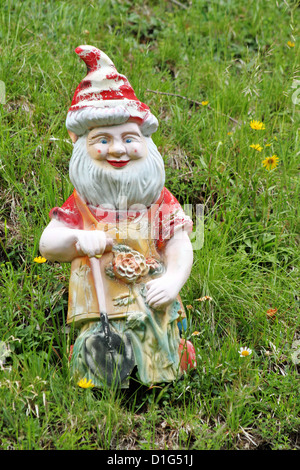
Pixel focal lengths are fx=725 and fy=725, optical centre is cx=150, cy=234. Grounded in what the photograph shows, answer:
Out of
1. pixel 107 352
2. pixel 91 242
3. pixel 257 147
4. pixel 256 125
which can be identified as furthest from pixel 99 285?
pixel 256 125

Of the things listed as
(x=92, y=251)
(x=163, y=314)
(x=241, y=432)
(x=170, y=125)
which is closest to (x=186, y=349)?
(x=163, y=314)

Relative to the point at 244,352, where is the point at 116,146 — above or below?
above

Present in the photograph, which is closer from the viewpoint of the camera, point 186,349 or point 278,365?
point 186,349

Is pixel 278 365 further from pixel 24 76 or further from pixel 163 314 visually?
pixel 24 76

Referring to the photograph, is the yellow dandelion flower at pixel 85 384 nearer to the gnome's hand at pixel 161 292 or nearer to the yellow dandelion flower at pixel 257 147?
the gnome's hand at pixel 161 292

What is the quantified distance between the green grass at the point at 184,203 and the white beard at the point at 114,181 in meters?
0.72

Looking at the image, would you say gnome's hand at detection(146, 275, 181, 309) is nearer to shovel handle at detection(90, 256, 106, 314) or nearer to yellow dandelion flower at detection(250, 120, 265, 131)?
shovel handle at detection(90, 256, 106, 314)

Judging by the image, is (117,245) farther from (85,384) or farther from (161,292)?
(85,384)

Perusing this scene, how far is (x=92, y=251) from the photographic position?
11.4ft

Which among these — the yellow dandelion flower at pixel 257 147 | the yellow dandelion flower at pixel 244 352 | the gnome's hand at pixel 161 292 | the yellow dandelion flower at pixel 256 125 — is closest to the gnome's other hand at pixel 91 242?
the gnome's hand at pixel 161 292

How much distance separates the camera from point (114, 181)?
3594mm

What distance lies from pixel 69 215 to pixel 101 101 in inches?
23.5

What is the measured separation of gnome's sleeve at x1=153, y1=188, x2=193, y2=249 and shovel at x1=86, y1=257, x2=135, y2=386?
1.32ft
